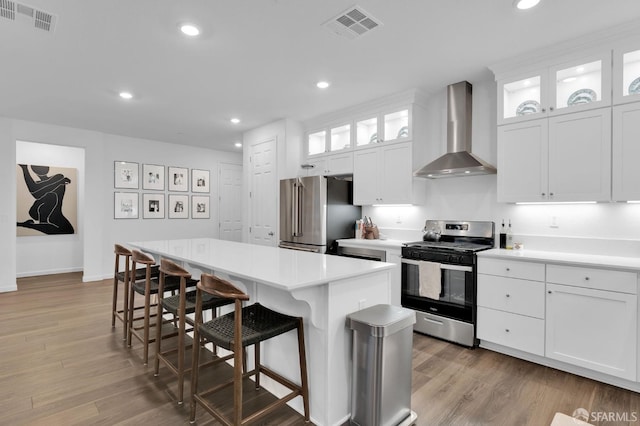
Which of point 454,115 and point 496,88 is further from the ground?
point 496,88

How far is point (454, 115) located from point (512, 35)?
3.55ft

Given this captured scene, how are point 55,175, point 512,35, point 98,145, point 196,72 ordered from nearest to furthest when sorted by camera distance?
1. point 512,35
2. point 196,72
3. point 98,145
4. point 55,175

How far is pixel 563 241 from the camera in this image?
3129mm

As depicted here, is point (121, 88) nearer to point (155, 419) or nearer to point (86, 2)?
point (86, 2)

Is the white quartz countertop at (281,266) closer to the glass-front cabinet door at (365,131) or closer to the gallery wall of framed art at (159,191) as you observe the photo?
the glass-front cabinet door at (365,131)

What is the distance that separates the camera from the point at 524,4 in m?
2.28

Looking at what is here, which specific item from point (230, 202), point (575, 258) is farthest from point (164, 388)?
point (230, 202)

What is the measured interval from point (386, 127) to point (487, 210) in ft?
5.26

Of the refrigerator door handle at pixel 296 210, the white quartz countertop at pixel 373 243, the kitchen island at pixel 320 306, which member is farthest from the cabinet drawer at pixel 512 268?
the refrigerator door handle at pixel 296 210

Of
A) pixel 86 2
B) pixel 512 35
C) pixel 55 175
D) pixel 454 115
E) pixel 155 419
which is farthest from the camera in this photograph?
pixel 55 175

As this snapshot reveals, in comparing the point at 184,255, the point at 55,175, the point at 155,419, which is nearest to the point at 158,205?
the point at 55,175

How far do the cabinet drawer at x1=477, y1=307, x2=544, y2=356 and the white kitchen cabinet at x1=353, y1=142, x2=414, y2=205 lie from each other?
1544 millimetres

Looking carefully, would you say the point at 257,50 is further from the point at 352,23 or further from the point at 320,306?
the point at 320,306

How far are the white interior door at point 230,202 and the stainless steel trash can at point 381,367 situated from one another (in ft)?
21.1
